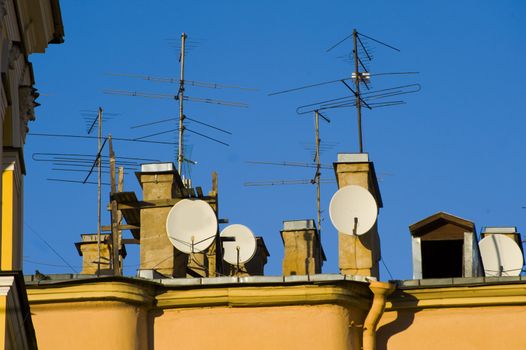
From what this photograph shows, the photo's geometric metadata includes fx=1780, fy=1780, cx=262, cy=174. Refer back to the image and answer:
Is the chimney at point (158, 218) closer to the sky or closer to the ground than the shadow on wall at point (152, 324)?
closer to the sky

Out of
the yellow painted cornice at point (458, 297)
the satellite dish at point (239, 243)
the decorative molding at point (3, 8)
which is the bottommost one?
the yellow painted cornice at point (458, 297)

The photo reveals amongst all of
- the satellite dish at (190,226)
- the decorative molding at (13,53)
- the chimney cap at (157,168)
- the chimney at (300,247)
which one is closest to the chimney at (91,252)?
the chimney cap at (157,168)

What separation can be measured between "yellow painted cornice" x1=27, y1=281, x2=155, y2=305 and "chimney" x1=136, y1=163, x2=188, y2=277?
183cm

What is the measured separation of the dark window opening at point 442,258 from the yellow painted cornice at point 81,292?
19.4 feet

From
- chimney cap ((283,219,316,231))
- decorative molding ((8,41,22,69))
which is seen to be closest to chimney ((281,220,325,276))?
chimney cap ((283,219,316,231))

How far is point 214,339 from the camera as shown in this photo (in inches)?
1086

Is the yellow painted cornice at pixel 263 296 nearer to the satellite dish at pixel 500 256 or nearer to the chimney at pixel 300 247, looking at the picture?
the chimney at pixel 300 247

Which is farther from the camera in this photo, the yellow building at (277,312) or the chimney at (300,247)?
the chimney at (300,247)

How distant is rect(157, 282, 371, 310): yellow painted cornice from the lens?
27.6 metres

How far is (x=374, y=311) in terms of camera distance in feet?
92.2

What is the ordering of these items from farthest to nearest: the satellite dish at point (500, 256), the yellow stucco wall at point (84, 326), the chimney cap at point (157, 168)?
the chimney cap at point (157, 168), the satellite dish at point (500, 256), the yellow stucco wall at point (84, 326)

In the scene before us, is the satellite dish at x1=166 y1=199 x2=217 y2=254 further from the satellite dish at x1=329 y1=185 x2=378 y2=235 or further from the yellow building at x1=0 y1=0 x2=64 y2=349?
the yellow building at x1=0 y1=0 x2=64 y2=349

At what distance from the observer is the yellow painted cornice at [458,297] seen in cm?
2797

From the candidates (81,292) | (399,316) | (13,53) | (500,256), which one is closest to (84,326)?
(81,292)
